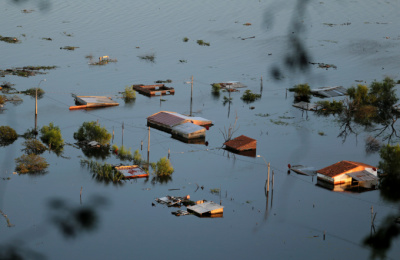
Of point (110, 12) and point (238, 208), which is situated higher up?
point (110, 12)

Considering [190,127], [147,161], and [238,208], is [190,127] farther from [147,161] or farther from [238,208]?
[238,208]

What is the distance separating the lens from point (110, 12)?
102m

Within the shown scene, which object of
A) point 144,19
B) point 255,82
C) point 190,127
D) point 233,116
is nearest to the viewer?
point 190,127

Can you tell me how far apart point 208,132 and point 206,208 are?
1544 cm

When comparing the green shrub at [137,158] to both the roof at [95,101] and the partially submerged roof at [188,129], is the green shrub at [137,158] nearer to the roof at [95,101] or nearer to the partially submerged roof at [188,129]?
the partially submerged roof at [188,129]

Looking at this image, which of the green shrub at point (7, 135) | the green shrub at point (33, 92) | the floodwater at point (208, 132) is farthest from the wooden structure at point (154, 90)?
the green shrub at point (7, 135)


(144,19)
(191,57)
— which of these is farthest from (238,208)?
(144,19)

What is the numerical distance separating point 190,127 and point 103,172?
10336 mm

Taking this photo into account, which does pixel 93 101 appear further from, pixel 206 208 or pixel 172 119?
pixel 206 208

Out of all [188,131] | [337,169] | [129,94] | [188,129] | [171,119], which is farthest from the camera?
[129,94]

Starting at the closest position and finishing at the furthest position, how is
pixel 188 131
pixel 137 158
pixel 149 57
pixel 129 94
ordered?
pixel 137 158
pixel 188 131
pixel 129 94
pixel 149 57

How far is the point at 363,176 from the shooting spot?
132 feet

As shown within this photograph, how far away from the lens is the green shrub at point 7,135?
153 ft

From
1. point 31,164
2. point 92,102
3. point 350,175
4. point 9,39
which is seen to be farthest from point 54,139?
point 9,39
